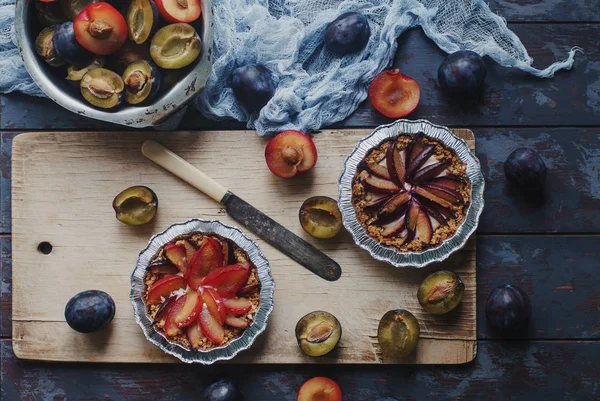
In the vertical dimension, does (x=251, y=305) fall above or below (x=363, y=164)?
below

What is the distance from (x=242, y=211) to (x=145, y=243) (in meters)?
0.34

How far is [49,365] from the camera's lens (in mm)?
2213

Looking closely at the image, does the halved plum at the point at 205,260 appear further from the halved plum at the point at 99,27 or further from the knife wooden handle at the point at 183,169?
the halved plum at the point at 99,27

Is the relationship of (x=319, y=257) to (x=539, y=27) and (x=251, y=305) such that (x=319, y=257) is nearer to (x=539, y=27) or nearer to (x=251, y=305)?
(x=251, y=305)

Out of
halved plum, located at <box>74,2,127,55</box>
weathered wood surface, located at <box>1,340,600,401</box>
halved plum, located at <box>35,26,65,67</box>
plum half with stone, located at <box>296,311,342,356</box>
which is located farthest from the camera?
weathered wood surface, located at <box>1,340,600,401</box>

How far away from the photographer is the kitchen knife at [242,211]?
2.13m

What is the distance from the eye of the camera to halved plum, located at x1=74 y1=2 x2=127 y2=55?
1.85 m

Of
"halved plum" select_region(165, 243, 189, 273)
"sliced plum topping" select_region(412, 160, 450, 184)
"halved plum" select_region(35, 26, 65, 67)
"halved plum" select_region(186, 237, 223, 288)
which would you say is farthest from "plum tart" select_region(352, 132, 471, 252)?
"halved plum" select_region(35, 26, 65, 67)

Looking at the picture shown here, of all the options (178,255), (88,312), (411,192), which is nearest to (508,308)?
(411,192)

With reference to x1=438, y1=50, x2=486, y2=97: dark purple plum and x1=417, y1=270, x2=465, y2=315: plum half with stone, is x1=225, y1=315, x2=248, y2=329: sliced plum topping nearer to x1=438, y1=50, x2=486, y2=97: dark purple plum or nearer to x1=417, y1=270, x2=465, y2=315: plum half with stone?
x1=417, y1=270, x2=465, y2=315: plum half with stone

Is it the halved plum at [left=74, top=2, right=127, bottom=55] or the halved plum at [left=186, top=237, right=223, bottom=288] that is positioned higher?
the halved plum at [left=74, top=2, right=127, bottom=55]

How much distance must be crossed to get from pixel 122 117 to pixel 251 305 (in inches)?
26.8

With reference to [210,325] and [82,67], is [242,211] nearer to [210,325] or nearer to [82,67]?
[210,325]

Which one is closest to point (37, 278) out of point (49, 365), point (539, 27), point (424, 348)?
point (49, 365)
